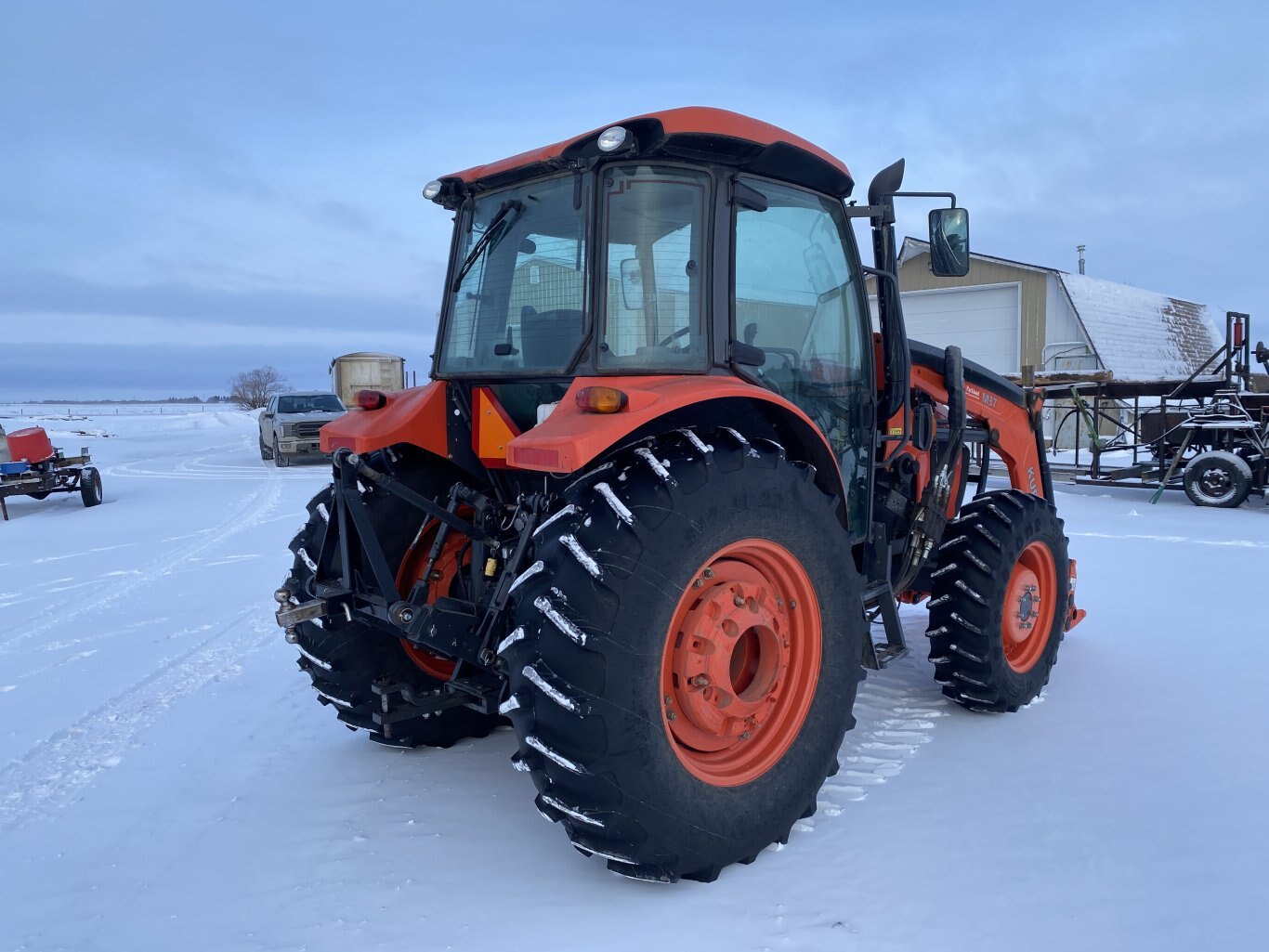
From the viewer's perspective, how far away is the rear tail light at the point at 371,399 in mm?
3639

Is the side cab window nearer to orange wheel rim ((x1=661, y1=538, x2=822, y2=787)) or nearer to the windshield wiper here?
orange wheel rim ((x1=661, y1=538, x2=822, y2=787))

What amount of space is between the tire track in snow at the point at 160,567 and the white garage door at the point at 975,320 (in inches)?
604

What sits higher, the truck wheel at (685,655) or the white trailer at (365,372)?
the white trailer at (365,372)

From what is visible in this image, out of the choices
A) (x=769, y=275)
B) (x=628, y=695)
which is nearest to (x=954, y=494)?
(x=769, y=275)

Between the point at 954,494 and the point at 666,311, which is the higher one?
the point at 666,311

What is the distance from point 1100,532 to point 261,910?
896 cm

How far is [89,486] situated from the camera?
12.1 meters

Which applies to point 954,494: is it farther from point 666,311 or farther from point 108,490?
point 108,490

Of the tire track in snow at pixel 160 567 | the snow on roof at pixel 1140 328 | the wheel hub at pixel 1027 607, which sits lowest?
the tire track in snow at pixel 160 567

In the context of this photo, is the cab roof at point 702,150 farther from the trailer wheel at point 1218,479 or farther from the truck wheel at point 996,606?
the trailer wheel at point 1218,479

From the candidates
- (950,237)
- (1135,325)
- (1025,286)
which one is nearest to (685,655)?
(950,237)

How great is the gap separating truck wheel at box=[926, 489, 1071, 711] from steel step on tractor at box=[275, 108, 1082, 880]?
0.6 inches

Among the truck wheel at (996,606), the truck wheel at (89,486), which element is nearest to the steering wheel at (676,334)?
the truck wheel at (996,606)

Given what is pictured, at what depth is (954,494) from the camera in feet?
14.8
